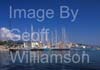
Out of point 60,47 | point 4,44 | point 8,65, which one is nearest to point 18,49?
point 4,44

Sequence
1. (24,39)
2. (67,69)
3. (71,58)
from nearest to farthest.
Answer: (24,39) → (71,58) → (67,69)

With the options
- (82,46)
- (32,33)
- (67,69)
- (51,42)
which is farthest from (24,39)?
(67,69)

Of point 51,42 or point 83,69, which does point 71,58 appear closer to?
point 51,42

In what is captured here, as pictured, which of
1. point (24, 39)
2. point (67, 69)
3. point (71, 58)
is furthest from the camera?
point (67, 69)

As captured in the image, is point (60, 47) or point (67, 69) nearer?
point (60, 47)

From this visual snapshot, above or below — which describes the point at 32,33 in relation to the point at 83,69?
above

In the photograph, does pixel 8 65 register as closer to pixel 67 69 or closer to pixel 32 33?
pixel 67 69

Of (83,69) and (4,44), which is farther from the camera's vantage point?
(83,69)

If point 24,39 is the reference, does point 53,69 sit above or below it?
below

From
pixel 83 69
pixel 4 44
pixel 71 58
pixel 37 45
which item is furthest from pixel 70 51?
pixel 83 69
